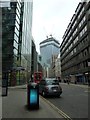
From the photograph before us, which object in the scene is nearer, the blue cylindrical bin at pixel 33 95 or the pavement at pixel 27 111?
the pavement at pixel 27 111

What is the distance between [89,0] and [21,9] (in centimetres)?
1789

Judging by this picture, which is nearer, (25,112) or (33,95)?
(25,112)

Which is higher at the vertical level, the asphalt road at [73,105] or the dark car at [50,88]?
the dark car at [50,88]

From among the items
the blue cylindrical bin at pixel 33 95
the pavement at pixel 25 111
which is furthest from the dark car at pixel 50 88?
the blue cylindrical bin at pixel 33 95

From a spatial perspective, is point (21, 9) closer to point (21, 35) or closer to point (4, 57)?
point (21, 35)

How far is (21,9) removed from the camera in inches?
2397

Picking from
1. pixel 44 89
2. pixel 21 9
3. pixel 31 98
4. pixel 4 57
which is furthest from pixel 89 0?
pixel 31 98

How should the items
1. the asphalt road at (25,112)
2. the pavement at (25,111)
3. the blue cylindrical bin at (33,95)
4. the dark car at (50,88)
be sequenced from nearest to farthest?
the asphalt road at (25,112) → the pavement at (25,111) → the blue cylindrical bin at (33,95) → the dark car at (50,88)

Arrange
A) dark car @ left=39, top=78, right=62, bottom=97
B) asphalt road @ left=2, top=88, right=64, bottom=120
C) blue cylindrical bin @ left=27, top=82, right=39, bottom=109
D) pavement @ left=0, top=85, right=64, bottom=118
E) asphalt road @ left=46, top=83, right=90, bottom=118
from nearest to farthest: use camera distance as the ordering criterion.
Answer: asphalt road @ left=2, top=88, right=64, bottom=120 → pavement @ left=0, top=85, right=64, bottom=118 → asphalt road @ left=46, top=83, right=90, bottom=118 → blue cylindrical bin @ left=27, top=82, right=39, bottom=109 → dark car @ left=39, top=78, right=62, bottom=97

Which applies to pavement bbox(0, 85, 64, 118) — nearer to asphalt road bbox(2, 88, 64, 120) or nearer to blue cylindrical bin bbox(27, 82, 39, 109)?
asphalt road bbox(2, 88, 64, 120)

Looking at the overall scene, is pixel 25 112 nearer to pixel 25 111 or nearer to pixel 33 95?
pixel 25 111

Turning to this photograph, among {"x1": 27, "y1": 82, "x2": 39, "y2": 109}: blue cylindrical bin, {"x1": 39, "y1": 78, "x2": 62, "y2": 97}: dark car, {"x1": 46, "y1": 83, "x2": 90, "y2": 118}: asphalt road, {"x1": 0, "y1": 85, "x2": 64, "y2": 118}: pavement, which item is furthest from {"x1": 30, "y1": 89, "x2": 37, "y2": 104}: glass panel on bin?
{"x1": 39, "y1": 78, "x2": 62, "y2": 97}: dark car

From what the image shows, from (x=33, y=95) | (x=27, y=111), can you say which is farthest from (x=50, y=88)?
(x=27, y=111)

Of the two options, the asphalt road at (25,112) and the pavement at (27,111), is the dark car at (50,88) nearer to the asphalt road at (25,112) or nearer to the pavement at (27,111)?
the pavement at (27,111)
